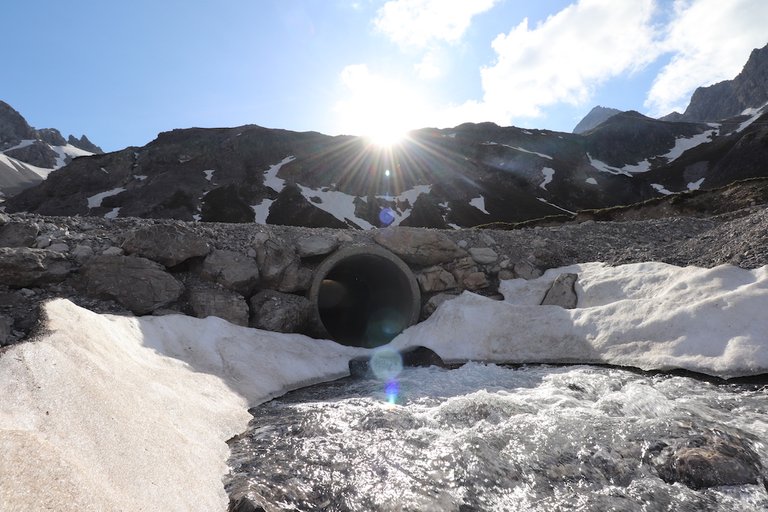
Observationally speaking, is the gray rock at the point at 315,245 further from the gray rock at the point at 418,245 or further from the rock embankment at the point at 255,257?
the gray rock at the point at 418,245

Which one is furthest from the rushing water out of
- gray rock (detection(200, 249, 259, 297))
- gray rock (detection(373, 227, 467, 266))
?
gray rock (detection(373, 227, 467, 266))

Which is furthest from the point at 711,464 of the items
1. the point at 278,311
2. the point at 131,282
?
the point at 131,282

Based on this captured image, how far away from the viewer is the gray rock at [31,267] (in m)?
10.4

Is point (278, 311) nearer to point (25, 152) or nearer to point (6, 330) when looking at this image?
point (6, 330)

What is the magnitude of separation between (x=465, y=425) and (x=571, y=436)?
1.89m

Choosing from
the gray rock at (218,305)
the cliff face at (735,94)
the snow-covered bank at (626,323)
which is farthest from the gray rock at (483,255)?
the cliff face at (735,94)

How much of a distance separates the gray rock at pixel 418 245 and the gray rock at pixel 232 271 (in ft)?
19.4

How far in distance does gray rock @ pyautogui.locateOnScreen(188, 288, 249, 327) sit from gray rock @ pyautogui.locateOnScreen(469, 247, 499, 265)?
1036 centimetres

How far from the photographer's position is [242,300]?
47.1 feet

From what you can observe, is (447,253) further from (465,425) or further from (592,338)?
(465,425)

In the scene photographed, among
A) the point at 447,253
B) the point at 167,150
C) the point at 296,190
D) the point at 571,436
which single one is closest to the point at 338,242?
the point at 447,253

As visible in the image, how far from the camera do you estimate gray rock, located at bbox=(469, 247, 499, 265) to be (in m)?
19.0

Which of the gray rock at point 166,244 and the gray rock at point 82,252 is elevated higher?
the gray rock at point 166,244

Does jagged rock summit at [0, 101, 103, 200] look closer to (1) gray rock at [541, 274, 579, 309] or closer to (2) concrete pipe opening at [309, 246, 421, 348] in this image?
(2) concrete pipe opening at [309, 246, 421, 348]
